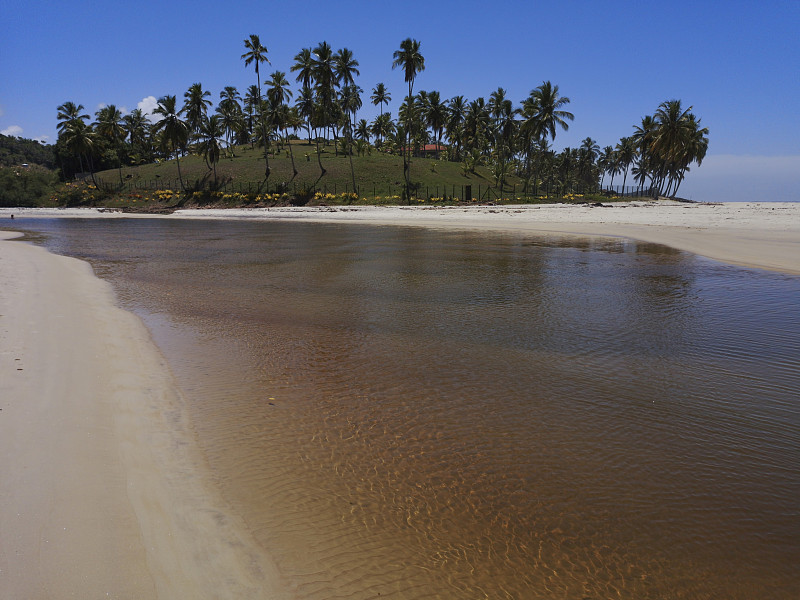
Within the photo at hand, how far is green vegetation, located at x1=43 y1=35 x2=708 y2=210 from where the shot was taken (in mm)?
59281

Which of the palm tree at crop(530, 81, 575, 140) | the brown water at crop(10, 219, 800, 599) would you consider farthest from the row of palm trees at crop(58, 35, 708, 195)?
the brown water at crop(10, 219, 800, 599)

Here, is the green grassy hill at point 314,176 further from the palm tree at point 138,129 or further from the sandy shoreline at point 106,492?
the sandy shoreline at point 106,492

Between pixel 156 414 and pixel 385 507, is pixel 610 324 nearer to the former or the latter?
pixel 385 507

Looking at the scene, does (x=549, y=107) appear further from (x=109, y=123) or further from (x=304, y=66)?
(x=109, y=123)

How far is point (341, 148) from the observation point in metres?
82.1

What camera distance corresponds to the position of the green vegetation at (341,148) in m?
59.3

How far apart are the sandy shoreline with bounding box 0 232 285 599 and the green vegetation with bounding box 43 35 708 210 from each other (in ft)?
164

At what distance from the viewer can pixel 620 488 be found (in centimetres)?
402

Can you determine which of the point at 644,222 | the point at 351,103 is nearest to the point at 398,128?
the point at 351,103

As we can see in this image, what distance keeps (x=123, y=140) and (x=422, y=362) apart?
356 ft

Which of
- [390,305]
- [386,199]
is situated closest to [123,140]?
[386,199]

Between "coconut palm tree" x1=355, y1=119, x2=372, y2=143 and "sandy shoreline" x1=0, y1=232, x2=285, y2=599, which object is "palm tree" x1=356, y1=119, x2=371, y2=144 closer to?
"coconut palm tree" x1=355, y1=119, x2=372, y2=143

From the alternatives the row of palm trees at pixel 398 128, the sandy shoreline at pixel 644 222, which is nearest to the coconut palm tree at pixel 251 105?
the row of palm trees at pixel 398 128

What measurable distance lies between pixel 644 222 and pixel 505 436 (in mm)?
31730
